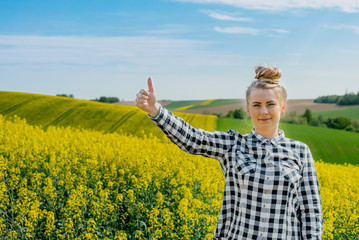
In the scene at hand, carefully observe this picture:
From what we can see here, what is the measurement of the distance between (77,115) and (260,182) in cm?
2362

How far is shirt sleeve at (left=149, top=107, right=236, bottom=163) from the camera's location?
187cm

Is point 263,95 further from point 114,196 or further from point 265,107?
point 114,196

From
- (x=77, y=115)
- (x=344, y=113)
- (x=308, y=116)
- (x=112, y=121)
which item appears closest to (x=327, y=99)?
(x=344, y=113)

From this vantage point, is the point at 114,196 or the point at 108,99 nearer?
the point at 114,196

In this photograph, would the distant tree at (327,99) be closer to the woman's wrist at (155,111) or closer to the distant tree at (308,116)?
the distant tree at (308,116)

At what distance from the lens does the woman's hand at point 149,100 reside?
1.82 m

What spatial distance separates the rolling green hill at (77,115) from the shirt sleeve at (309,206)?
17.4m

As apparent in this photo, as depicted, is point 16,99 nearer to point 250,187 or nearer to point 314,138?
point 314,138

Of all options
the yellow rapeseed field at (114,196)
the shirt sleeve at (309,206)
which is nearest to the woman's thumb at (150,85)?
the shirt sleeve at (309,206)

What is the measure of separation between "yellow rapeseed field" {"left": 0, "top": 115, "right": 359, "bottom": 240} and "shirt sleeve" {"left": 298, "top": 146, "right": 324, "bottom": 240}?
84.1 inches

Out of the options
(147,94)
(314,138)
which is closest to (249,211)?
(147,94)

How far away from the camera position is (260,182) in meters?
1.92

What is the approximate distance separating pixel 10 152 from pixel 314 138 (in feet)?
76.7

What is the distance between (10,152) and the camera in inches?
245
